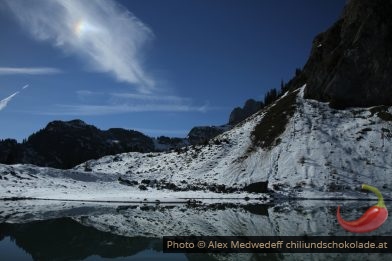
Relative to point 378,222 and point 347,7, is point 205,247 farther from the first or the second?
point 347,7

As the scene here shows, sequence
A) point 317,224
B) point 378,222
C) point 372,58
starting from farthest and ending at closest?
point 372,58, point 317,224, point 378,222

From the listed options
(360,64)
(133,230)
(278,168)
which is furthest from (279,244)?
(360,64)

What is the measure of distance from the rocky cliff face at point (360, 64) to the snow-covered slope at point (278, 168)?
4.06 meters

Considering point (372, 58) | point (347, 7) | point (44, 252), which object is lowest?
point (44, 252)

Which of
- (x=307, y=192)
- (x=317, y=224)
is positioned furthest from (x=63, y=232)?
(x=307, y=192)

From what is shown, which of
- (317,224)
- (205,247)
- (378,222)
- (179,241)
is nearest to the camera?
A: (378,222)

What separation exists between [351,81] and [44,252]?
74.2m

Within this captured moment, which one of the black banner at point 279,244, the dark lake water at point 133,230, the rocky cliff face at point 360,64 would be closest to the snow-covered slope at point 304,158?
the rocky cliff face at point 360,64

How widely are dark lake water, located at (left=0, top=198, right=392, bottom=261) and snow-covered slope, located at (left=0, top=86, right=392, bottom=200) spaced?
1792 cm

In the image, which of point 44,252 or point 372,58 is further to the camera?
point 372,58

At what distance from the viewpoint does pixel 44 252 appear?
22234 mm

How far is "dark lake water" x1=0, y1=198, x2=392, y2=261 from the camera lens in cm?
2059

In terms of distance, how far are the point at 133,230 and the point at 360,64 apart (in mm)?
68277

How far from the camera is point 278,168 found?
6469cm
